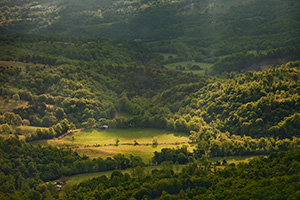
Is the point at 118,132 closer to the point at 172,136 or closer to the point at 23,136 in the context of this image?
the point at 172,136

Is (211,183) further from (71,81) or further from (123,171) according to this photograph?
(71,81)

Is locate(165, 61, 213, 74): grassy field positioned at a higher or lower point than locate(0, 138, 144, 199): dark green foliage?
lower

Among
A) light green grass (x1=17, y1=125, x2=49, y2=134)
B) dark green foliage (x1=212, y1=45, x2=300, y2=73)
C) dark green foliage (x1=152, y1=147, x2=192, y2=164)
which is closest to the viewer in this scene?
dark green foliage (x1=152, y1=147, x2=192, y2=164)

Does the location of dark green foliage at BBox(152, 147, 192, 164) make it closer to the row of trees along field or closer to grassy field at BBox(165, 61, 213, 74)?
the row of trees along field

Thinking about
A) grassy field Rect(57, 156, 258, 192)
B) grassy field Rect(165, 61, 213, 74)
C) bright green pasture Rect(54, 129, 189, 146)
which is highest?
grassy field Rect(57, 156, 258, 192)

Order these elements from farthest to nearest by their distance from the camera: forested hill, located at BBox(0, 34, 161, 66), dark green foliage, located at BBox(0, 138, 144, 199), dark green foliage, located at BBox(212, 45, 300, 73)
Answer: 1. dark green foliage, located at BBox(212, 45, 300, 73)
2. forested hill, located at BBox(0, 34, 161, 66)
3. dark green foliage, located at BBox(0, 138, 144, 199)

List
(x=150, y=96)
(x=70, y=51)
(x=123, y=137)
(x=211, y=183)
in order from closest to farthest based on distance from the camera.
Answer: (x=211, y=183) < (x=123, y=137) < (x=150, y=96) < (x=70, y=51)

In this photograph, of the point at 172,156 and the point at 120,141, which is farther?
the point at 120,141

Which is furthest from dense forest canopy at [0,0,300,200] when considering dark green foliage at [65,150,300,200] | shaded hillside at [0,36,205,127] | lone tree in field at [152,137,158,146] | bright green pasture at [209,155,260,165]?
lone tree in field at [152,137,158,146]

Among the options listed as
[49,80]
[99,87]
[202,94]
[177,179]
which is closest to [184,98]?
[202,94]

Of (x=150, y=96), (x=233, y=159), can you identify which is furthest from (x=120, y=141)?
(x=150, y=96)
